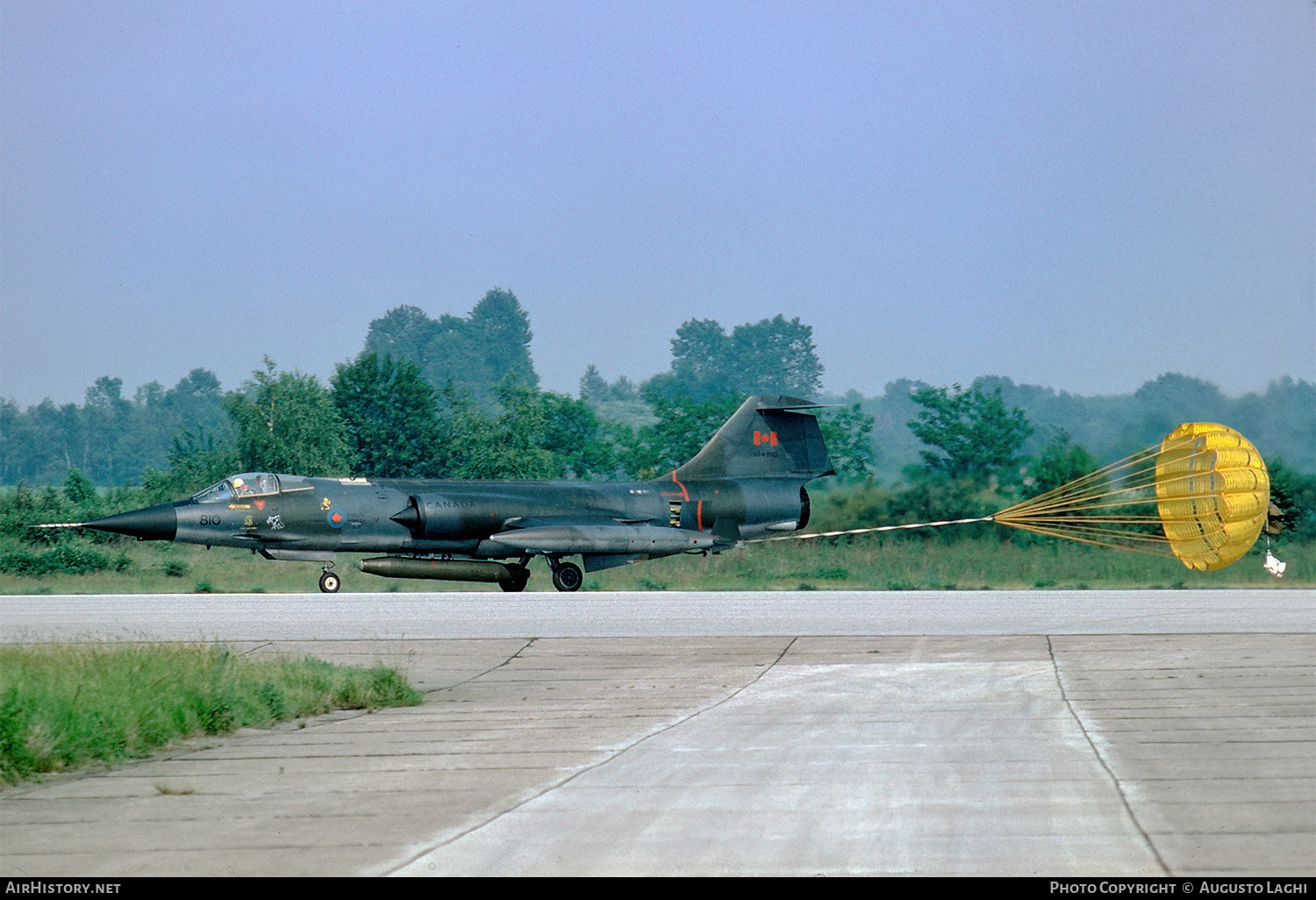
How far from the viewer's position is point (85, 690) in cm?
953

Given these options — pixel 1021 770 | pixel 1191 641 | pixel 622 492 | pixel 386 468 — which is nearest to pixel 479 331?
pixel 386 468

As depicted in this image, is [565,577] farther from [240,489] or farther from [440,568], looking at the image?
[240,489]

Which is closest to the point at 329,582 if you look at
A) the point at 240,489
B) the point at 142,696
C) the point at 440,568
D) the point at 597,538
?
the point at 440,568

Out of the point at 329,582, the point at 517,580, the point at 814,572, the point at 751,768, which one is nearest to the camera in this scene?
the point at 751,768

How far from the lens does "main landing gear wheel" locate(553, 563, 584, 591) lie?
25906 mm

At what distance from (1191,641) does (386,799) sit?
33.4 feet

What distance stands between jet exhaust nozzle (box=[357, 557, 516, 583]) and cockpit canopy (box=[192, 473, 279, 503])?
220 centimetres

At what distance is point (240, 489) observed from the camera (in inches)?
931

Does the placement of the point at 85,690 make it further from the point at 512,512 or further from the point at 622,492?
the point at 622,492

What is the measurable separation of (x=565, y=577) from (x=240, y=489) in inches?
253

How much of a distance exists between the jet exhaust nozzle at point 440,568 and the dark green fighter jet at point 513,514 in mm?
26

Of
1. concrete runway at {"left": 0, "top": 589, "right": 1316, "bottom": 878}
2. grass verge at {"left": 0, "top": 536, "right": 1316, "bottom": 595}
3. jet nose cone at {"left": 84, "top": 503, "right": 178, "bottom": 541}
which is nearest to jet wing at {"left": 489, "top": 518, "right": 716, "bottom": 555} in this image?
grass verge at {"left": 0, "top": 536, "right": 1316, "bottom": 595}

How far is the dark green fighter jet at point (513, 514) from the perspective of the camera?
2356 centimetres

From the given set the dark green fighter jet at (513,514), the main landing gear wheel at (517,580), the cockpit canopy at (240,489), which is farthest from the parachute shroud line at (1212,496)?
the cockpit canopy at (240,489)
